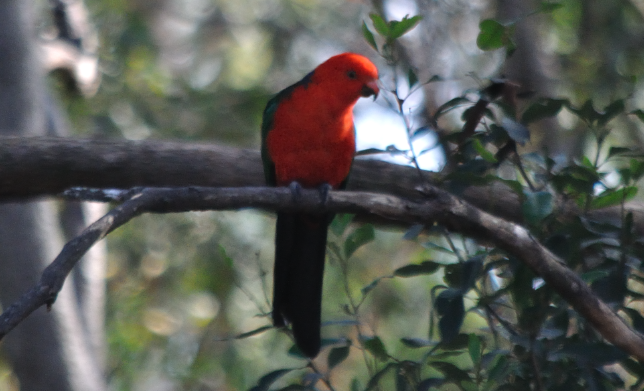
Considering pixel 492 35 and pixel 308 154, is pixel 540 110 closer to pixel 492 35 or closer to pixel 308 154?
pixel 492 35

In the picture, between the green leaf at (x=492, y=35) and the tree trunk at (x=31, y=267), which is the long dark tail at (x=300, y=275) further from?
the tree trunk at (x=31, y=267)

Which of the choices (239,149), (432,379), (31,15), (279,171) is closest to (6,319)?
(432,379)

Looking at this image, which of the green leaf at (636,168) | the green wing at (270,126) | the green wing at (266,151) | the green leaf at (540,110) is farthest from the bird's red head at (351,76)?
the green leaf at (636,168)

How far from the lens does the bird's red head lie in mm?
3764

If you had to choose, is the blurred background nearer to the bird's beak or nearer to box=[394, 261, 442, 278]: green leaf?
the bird's beak

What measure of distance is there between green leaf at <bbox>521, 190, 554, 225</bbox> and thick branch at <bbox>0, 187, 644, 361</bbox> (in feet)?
0.28

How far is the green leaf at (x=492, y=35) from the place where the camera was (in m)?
2.36

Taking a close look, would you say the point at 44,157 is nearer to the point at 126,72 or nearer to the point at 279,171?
the point at 279,171

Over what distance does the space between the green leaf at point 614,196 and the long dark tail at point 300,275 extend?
4.36 ft

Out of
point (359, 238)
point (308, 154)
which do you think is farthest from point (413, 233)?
point (308, 154)

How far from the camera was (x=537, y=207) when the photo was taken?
84.0 inches

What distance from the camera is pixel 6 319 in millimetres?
1528

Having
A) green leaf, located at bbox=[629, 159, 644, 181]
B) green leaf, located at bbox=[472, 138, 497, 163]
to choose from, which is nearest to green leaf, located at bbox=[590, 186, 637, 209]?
green leaf, located at bbox=[629, 159, 644, 181]

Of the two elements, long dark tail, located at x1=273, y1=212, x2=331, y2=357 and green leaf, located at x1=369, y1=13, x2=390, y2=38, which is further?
long dark tail, located at x1=273, y1=212, x2=331, y2=357
